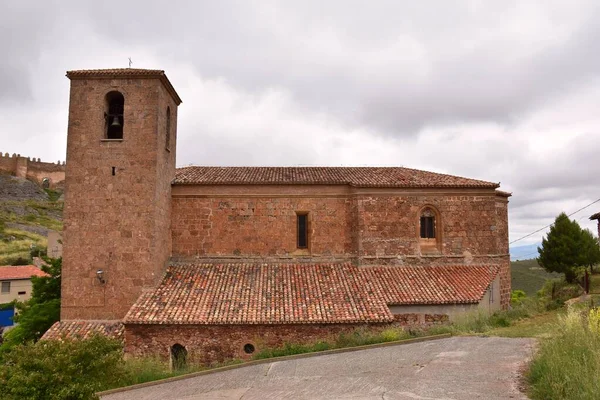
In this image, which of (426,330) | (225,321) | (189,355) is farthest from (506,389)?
(189,355)

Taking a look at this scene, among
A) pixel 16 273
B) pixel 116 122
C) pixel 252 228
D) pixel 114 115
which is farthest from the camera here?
pixel 16 273

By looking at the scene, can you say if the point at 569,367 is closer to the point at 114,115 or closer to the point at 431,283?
the point at 431,283

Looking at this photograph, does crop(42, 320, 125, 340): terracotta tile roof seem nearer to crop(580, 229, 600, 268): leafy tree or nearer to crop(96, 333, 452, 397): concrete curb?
crop(96, 333, 452, 397): concrete curb

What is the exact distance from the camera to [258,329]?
13.1 m

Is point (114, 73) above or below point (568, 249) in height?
above

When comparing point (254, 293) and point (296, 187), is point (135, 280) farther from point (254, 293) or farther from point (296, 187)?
point (296, 187)

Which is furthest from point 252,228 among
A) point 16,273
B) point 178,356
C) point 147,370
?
point 16,273

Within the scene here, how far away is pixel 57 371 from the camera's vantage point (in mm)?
7645

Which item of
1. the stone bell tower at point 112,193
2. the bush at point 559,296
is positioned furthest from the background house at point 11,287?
the bush at point 559,296

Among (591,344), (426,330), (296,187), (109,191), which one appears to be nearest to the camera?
(591,344)

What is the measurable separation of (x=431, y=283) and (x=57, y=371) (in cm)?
1178

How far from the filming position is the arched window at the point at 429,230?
56.1 feet

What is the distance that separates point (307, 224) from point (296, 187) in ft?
4.98

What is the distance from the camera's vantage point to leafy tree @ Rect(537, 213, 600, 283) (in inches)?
906
